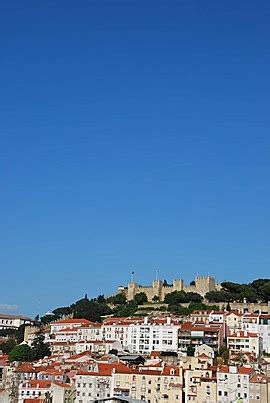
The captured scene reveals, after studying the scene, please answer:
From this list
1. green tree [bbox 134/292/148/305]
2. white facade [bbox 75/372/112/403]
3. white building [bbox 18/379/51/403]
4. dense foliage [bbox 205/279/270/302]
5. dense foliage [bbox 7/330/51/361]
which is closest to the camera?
white facade [bbox 75/372/112/403]

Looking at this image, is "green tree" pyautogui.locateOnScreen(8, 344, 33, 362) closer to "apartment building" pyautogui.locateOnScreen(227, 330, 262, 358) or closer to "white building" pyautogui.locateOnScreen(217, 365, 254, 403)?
"apartment building" pyautogui.locateOnScreen(227, 330, 262, 358)

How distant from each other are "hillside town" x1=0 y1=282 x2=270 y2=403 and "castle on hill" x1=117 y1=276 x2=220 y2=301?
6675 millimetres

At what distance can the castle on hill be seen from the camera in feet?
270

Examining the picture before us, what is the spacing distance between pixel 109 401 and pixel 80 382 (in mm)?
5060

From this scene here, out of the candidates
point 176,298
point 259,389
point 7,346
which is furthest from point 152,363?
point 7,346

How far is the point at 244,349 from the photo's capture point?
59.8 m

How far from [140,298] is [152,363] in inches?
1269

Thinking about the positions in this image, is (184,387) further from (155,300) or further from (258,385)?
(155,300)

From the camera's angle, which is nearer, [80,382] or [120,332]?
[80,382]

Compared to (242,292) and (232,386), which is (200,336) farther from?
(242,292)

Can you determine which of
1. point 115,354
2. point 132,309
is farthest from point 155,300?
point 115,354

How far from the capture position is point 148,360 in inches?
2137

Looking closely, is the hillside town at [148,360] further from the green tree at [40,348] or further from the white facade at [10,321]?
the white facade at [10,321]

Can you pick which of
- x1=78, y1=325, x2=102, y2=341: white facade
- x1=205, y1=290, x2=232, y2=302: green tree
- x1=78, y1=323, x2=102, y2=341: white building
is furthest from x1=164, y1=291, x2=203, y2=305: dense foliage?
x1=78, y1=325, x2=102, y2=341: white facade
